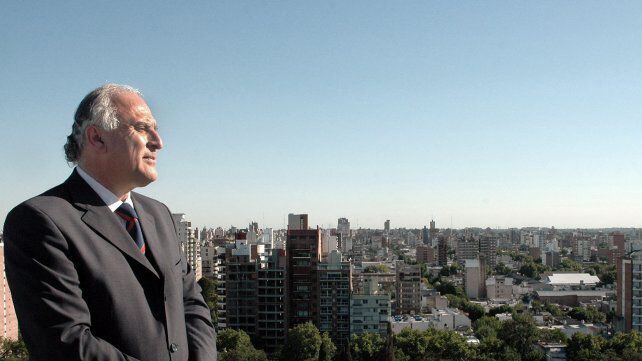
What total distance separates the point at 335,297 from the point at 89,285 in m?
14.3

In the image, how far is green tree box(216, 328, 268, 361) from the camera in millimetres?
12078

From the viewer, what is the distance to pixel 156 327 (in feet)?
2.89

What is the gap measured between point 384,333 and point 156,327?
592 inches

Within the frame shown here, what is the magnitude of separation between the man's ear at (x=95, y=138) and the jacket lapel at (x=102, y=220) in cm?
5

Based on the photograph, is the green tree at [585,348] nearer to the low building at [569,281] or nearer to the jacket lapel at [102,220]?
the jacket lapel at [102,220]

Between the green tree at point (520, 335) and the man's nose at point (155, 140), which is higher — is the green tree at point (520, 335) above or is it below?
below

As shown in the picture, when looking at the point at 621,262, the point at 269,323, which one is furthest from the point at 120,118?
the point at 621,262

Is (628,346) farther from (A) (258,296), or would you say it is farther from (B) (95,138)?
(B) (95,138)

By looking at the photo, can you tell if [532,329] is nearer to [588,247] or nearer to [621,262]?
[621,262]

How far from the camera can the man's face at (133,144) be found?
0.92 m

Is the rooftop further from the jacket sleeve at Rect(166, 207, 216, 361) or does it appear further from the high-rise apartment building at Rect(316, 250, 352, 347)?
the jacket sleeve at Rect(166, 207, 216, 361)

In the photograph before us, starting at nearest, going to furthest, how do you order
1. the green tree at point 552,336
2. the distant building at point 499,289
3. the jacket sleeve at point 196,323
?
the jacket sleeve at point 196,323, the green tree at point 552,336, the distant building at point 499,289

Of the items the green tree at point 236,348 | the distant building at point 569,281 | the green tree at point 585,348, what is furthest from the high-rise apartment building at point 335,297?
the distant building at point 569,281

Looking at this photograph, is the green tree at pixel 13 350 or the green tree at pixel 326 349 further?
the green tree at pixel 13 350
